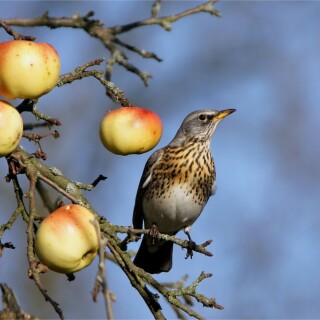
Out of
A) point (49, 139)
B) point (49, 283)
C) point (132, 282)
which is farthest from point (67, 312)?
point (132, 282)

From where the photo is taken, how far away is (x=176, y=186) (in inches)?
203

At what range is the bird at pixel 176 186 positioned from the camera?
5145 mm

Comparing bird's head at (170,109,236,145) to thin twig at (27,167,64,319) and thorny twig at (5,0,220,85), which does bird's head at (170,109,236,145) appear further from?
thin twig at (27,167,64,319)

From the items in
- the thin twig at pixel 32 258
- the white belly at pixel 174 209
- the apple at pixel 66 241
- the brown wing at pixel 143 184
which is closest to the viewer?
the thin twig at pixel 32 258

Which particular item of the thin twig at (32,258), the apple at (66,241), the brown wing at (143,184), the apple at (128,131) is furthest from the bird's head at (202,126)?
the apple at (66,241)

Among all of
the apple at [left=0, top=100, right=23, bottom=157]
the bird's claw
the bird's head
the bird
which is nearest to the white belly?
the bird

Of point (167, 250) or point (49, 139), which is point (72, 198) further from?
point (49, 139)

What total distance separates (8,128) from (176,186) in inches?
99.4

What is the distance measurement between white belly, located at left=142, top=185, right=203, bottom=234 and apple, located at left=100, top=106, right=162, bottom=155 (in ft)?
6.17

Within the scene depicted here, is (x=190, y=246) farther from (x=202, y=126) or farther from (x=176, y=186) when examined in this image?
(x=202, y=126)

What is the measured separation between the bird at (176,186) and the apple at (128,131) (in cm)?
183

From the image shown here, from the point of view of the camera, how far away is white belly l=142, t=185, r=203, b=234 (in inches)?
201

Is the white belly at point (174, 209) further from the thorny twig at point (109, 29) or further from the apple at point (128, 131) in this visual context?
the apple at point (128, 131)

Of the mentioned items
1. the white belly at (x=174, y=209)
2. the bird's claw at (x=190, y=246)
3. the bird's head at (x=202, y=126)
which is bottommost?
the bird's claw at (x=190, y=246)
